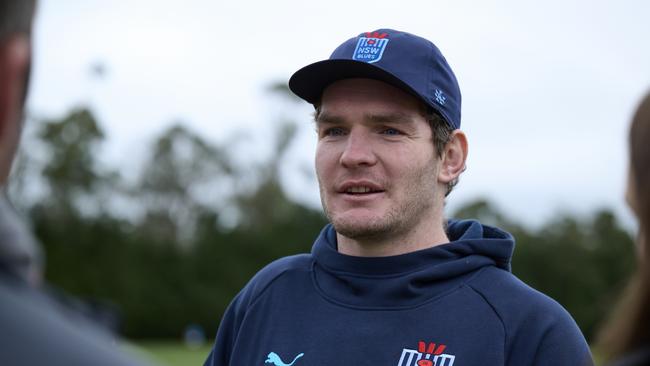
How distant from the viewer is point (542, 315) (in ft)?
8.73

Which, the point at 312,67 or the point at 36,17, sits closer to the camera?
the point at 36,17

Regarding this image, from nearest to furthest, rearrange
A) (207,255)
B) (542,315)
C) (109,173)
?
(542,315) < (207,255) < (109,173)

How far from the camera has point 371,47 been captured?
300cm

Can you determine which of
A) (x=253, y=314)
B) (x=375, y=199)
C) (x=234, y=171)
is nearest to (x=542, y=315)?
(x=375, y=199)

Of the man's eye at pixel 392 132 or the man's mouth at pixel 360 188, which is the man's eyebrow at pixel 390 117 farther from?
the man's mouth at pixel 360 188

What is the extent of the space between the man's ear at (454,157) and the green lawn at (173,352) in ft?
52.0

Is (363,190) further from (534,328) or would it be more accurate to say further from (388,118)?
(534,328)

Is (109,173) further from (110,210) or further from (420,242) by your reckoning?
(420,242)

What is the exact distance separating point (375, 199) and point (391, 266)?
0.77 feet

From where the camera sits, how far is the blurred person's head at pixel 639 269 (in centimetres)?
146

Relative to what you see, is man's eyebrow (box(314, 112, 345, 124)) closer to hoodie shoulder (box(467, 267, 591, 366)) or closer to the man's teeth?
the man's teeth

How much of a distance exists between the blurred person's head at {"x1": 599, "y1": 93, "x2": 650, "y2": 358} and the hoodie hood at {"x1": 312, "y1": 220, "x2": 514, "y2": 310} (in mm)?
1272

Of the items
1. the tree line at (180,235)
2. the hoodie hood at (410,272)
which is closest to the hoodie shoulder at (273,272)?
the hoodie hood at (410,272)

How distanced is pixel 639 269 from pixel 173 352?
23.5 m
